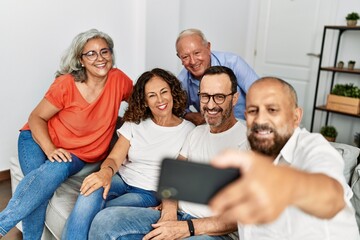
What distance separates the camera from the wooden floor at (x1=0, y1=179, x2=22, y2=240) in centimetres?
202

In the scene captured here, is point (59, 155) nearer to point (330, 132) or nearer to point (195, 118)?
point (195, 118)

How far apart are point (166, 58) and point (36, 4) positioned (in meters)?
1.18

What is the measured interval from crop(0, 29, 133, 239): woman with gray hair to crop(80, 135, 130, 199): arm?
222 millimetres

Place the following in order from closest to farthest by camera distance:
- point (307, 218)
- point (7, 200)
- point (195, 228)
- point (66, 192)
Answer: point (307, 218) → point (195, 228) → point (66, 192) → point (7, 200)

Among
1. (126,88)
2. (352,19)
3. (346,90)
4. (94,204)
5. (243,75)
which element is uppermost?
(352,19)

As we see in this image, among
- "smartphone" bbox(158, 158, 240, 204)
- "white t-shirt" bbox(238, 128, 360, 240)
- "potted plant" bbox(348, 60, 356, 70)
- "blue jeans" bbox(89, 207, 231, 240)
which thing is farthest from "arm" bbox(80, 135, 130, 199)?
"potted plant" bbox(348, 60, 356, 70)

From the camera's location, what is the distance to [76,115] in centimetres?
188

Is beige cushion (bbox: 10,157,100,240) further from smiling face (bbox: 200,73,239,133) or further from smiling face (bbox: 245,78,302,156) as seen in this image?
smiling face (bbox: 245,78,302,156)

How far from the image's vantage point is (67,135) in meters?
1.90

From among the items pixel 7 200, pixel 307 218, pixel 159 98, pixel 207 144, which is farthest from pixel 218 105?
pixel 7 200

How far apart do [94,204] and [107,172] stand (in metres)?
0.16

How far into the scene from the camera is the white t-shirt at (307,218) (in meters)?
0.92

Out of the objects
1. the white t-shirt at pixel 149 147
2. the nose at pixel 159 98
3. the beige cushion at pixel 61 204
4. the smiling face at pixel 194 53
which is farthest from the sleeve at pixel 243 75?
the beige cushion at pixel 61 204

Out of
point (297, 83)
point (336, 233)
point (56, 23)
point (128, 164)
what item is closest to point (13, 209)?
point (128, 164)
